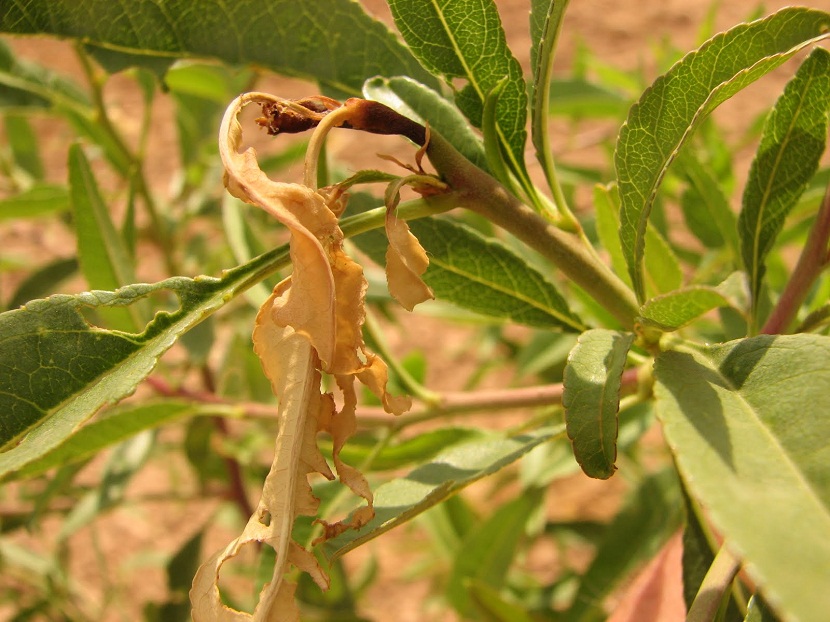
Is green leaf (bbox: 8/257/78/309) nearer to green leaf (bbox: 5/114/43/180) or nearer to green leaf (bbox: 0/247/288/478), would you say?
green leaf (bbox: 5/114/43/180)

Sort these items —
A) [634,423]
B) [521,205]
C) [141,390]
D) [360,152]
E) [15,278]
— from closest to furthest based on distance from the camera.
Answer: [521,205] → [634,423] → [141,390] → [15,278] → [360,152]

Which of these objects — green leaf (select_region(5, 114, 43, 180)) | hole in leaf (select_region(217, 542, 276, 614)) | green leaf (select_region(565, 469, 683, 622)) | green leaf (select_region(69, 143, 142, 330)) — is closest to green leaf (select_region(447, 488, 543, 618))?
green leaf (select_region(565, 469, 683, 622))

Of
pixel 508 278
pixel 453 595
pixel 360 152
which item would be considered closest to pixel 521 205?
pixel 508 278

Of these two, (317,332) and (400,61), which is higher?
(400,61)

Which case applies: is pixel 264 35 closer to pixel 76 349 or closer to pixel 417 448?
pixel 76 349

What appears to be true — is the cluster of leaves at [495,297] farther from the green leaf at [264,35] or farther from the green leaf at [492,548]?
the green leaf at [492,548]

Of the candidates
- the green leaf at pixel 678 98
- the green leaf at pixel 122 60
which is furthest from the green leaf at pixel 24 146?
the green leaf at pixel 678 98

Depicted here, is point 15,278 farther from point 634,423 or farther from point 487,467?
point 487,467
